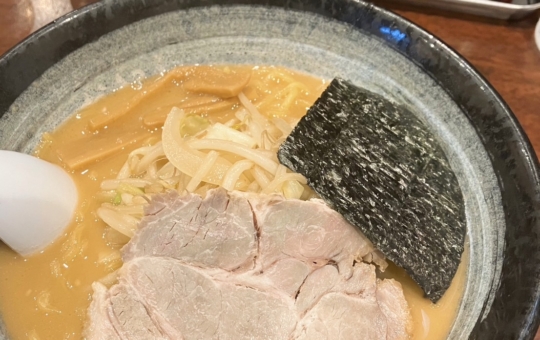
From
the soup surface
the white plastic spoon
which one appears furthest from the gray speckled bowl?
the white plastic spoon

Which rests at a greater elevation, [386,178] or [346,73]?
[346,73]

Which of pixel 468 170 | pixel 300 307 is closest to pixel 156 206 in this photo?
pixel 300 307

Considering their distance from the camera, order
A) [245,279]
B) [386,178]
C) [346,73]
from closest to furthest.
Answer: [245,279]
[386,178]
[346,73]

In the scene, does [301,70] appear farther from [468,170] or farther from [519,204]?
[519,204]

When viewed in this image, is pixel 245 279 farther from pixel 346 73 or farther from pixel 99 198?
pixel 346 73

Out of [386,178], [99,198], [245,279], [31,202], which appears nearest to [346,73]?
[386,178]

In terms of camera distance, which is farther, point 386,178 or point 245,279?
point 386,178

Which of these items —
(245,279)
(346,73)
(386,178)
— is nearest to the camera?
(245,279)

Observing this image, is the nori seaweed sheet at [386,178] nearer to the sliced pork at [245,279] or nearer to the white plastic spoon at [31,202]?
the sliced pork at [245,279]
